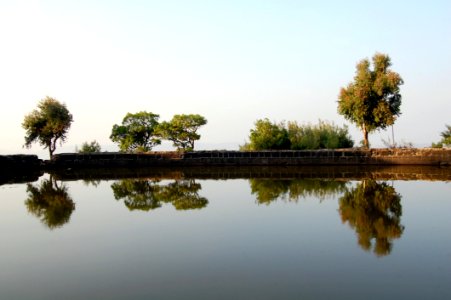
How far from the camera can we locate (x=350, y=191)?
14.6m

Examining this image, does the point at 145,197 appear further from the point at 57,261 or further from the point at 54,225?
the point at 57,261

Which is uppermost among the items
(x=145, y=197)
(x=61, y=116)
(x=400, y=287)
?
(x=61, y=116)

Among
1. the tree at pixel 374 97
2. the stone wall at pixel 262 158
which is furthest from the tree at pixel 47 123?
the tree at pixel 374 97

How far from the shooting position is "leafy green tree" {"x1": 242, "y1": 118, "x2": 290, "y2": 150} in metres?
32.6

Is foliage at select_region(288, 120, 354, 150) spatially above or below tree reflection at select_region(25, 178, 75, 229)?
above

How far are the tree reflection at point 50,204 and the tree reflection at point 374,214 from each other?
23.2 ft

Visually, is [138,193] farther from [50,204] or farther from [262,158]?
[262,158]

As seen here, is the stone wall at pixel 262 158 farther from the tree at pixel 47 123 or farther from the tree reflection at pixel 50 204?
the tree reflection at pixel 50 204

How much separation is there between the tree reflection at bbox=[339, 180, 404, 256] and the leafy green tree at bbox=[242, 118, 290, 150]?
17.0 meters

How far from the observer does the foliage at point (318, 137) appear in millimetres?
32656

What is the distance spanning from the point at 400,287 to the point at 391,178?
14.5 m

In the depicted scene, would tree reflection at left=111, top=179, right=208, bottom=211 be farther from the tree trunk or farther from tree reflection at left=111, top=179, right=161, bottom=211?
the tree trunk

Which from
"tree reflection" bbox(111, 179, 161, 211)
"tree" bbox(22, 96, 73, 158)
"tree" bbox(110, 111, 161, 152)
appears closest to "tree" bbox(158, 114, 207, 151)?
"tree" bbox(110, 111, 161, 152)

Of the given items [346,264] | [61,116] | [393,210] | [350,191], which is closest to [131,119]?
[61,116]
